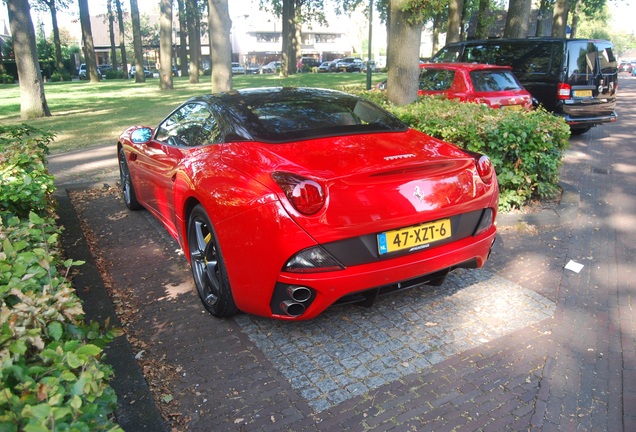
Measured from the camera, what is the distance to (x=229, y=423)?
257 cm

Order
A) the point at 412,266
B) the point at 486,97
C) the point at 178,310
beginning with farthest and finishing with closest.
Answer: the point at 486,97
the point at 178,310
the point at 412,266

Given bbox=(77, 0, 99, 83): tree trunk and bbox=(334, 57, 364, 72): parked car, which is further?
bbox=(334, 57, 364, 72): parked car

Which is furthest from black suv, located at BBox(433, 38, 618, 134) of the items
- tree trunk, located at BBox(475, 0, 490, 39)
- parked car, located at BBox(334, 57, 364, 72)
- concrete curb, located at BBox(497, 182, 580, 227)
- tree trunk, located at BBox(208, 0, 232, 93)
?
parked car, located at BBox(334, 57, 364, 72)

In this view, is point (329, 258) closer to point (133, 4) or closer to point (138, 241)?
point (138, 241)

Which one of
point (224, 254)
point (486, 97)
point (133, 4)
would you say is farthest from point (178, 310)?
point (133, 4)

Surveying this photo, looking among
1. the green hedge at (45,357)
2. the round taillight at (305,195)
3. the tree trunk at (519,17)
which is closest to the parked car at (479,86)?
the round taillight at (305,195)

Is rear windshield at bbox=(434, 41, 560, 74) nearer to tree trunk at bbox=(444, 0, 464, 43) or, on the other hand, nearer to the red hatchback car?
the red hatchback car

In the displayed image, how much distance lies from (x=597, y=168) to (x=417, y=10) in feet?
12.4

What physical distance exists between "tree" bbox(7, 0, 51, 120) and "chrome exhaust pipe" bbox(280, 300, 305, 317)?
47.0 feet

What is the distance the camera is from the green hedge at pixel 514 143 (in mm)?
5582

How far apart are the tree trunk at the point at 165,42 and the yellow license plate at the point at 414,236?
23.2 metres

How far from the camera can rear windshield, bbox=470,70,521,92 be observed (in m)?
9.02

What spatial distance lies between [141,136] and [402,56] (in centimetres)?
461

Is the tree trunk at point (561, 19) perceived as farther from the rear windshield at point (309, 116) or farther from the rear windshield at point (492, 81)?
the rear windshield at point (309, 116)
